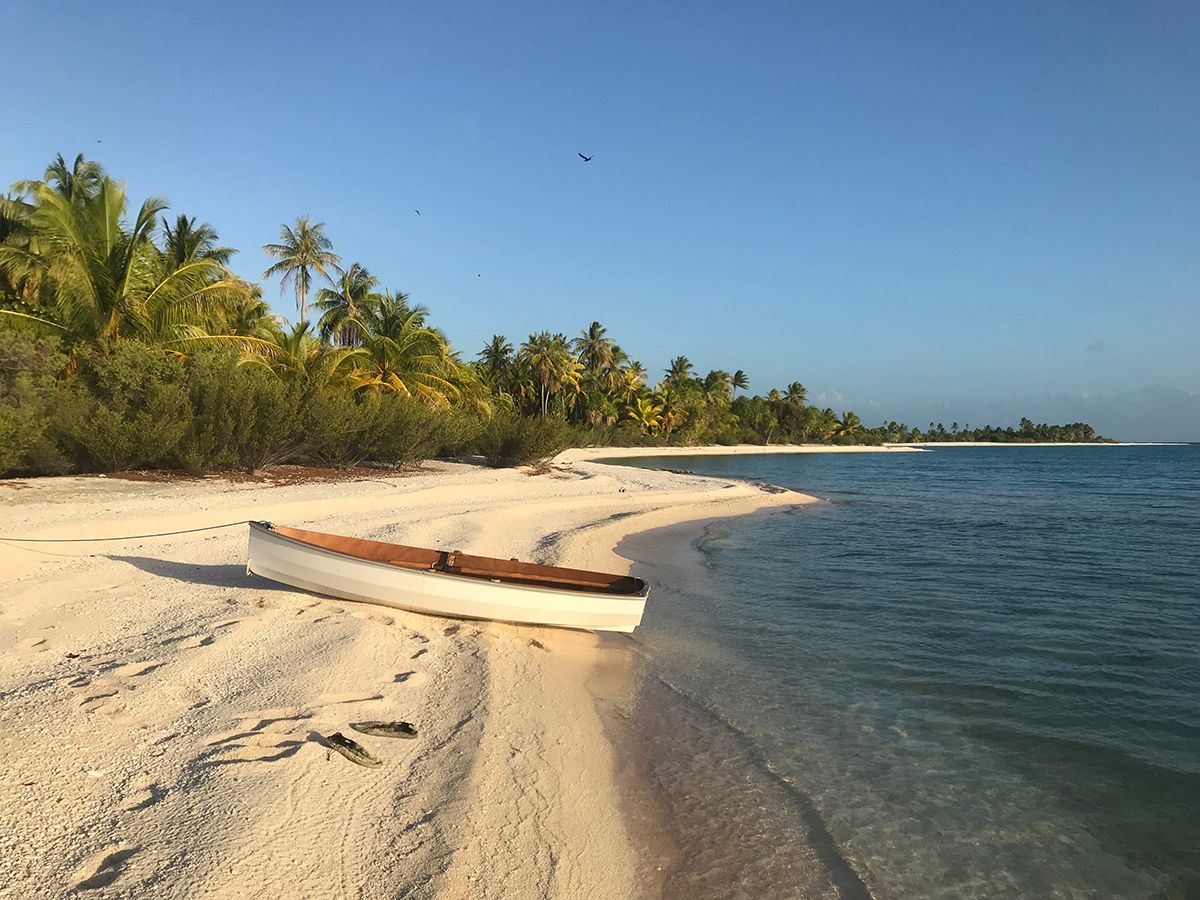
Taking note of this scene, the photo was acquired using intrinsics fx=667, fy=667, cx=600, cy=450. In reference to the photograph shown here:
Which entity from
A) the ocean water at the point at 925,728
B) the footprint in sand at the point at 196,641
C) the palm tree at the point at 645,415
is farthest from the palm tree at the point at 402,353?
the palm tree at the point at 645,415

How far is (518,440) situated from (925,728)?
85.1 feet

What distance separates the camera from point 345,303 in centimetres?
3666

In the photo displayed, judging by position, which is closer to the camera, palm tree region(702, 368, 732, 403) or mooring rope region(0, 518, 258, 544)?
mooring rope region(0, 518, 258, 544)

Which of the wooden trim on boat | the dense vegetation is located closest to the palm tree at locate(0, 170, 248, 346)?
the dense vegetation

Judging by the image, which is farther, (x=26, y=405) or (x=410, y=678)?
(x=26, y=405)

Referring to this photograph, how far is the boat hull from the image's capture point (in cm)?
791

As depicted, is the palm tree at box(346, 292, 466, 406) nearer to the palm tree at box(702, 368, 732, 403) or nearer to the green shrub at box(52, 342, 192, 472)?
the green shrub at box(52, 342, 192, 472)

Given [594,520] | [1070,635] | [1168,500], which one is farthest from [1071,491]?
[1070,635]

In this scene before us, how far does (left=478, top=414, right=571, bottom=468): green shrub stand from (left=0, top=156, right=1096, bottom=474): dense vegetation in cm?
8

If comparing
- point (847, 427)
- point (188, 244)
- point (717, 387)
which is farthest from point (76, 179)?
point (847, 427)

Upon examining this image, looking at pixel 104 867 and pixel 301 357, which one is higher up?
pixel 301 357

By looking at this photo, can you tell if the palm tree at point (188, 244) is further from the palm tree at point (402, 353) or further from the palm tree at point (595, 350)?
the palm tree at point (595, 350)

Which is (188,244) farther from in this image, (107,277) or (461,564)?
(461,564)

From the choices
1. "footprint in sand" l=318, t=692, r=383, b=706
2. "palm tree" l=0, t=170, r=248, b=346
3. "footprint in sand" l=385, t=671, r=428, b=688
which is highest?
"palm tree" l=0, t=170, r=248, b=346
